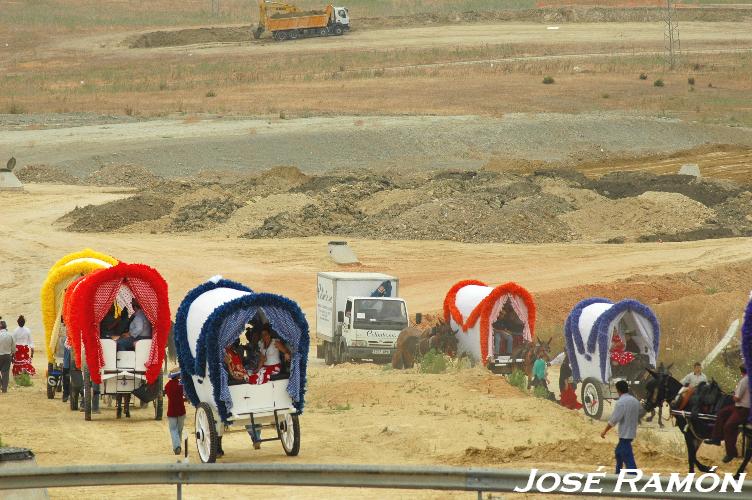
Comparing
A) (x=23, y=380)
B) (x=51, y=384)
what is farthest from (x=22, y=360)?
(x=51, y=384)

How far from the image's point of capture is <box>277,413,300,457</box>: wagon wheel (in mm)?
20031

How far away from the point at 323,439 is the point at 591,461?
16.0ft

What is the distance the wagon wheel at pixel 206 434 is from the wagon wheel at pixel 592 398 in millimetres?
8913

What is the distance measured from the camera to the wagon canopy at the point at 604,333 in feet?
84.8

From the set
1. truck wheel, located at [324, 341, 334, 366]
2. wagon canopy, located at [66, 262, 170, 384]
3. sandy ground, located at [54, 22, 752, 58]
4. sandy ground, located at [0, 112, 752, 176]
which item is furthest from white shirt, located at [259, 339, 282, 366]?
sandy ground, located at [54, 22, 752, 58]

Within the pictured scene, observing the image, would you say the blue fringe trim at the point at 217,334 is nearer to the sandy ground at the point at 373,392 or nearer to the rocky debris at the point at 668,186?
the sandy ground at the point at 373,392

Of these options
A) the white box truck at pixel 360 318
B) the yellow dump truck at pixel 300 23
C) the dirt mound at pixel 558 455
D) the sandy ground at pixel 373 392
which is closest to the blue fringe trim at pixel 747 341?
the sandy ground at pixel 373 392

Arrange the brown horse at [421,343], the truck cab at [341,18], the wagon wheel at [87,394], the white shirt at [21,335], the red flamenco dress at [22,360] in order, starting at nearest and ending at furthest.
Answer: the wagon wheel at [87,394] → the white shirt at [21,335] → the red flamenco dress at [22,360] → the brown horse at [421,343] → the truck cab at [341,18]

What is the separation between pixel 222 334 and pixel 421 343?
45.6 feet

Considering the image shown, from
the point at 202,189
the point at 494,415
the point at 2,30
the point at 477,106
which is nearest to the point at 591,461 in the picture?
the point at 494,415

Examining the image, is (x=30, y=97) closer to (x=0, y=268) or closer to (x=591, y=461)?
(x=0, y=268)

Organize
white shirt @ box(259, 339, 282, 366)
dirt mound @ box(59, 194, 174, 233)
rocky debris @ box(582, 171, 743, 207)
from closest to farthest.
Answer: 1. white shirt @ box(259, 339, 282, 366)
2. dirt mound @ box(59, 194, 174, 233)
3. rocky debris @ box(582, 171, 743, 207)

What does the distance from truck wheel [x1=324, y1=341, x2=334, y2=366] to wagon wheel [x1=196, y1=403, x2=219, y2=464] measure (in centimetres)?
1573

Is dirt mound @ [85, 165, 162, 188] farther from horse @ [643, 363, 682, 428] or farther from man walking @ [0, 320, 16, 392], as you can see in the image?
horse @ [643, 363, 682, 428]
